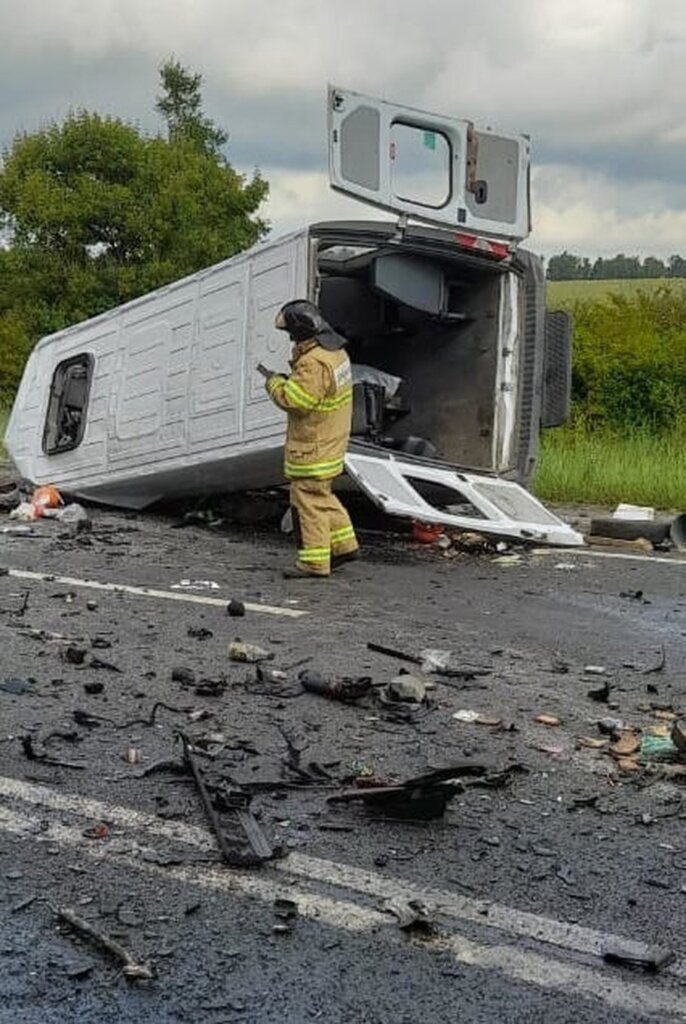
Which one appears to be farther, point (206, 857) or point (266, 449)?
point (266, 449)

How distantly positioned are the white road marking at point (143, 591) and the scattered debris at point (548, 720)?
1.86 meters

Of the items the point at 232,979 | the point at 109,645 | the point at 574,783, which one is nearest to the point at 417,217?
the point at 109,645

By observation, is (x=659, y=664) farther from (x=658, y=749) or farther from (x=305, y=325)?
(x=305, y=325)

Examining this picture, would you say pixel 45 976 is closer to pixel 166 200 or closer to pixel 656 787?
pixel 656 787

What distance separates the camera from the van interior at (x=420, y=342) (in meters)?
8.14

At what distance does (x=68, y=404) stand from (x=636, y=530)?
14.8 feet

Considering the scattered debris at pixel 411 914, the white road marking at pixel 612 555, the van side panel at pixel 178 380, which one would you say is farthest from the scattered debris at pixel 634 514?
the scattered debris at pixel 411 914

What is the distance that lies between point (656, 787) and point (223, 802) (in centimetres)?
120


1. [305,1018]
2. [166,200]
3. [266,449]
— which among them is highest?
[166,200]

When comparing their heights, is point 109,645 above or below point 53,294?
below

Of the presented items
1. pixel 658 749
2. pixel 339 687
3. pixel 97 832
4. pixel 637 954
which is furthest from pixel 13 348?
pixel 637 954

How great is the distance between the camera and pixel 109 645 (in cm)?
487

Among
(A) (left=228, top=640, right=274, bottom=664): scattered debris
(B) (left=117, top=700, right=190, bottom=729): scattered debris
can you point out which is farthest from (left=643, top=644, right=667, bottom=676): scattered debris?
(B) (left=117, top=700, right=190, bottom=729): scattered debris

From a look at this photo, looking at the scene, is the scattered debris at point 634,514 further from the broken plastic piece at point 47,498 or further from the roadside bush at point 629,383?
the roadside bush at point 629,383
